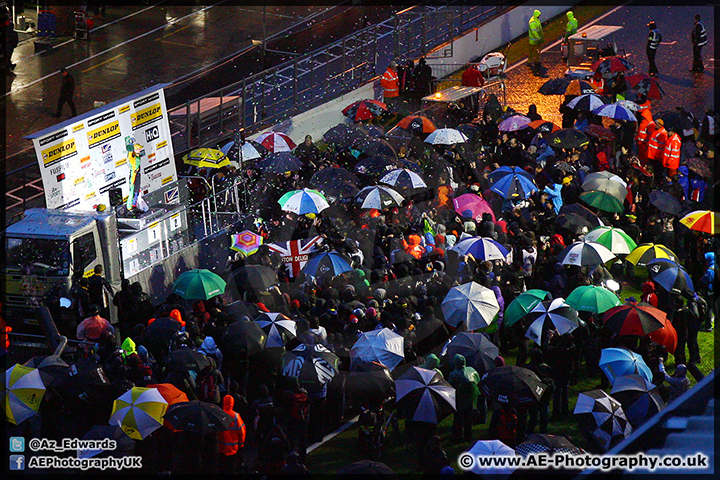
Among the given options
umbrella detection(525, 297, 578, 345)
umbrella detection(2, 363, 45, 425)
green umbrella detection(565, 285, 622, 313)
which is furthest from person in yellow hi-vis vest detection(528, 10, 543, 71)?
umbrella detection(2, 363, 45, 425)

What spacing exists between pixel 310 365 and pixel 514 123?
13.5 metres

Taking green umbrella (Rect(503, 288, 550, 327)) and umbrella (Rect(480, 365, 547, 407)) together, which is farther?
green umbrella (Rect(503, 288, 550, 327))

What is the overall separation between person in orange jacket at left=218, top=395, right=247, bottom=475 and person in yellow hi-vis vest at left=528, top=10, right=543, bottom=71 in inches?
909

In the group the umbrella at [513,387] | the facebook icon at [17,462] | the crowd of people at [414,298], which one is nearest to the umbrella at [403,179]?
the crowd of people at [414,298]

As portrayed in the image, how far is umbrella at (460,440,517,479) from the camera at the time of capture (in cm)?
1254

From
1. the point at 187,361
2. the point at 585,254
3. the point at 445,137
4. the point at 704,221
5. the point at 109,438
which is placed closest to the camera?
the point at 109,438

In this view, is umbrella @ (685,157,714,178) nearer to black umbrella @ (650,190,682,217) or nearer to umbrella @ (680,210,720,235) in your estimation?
black umbrella @ (650,190,682,217)

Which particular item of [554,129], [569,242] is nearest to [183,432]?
[569,242]

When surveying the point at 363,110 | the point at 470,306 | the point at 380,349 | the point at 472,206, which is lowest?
the point at 363,110

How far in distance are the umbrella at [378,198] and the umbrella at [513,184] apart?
2.27 m

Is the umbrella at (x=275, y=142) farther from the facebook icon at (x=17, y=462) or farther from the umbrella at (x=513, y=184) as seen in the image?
the facebook icon at (x=17, y=462)

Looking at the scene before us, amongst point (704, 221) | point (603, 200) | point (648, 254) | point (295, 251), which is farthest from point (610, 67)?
point (295, 251)

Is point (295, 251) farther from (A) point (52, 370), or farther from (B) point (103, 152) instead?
(A) point (52, 370)

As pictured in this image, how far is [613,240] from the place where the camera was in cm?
2014
